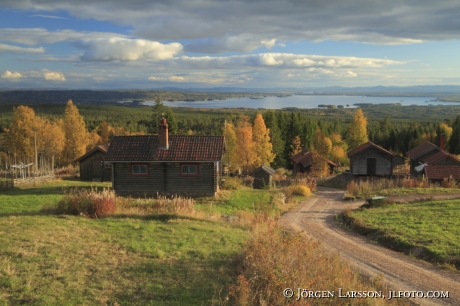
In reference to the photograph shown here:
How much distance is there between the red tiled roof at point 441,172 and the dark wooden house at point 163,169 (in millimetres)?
19568

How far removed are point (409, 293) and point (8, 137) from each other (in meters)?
50.6

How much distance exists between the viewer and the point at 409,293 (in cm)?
949

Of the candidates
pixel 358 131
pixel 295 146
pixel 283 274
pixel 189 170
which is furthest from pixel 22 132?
pixel 283 274

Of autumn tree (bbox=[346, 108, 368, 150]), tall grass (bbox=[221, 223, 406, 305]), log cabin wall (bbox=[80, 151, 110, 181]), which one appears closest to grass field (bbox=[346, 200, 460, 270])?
tall grass (bbox=[221, 223, 406, 305])

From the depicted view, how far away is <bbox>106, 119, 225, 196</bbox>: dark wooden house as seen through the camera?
24.8 meters

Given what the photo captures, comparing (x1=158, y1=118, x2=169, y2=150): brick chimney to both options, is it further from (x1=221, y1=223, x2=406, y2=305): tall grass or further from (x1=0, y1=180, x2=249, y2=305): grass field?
(x1=221, y1=223, x2=406, y2=305): tall grass

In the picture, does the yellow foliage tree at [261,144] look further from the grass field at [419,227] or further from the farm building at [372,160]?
the grass field at [419,227]

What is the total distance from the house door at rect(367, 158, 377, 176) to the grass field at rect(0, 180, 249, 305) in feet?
91.6

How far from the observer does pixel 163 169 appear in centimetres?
2503

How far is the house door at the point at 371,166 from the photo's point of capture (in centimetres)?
3870

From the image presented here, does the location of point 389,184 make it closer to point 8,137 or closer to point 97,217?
point 97,217

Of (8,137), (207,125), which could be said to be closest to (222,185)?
(8,137)

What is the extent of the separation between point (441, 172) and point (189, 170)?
2249 cm

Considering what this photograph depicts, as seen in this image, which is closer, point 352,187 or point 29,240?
point 29,240
